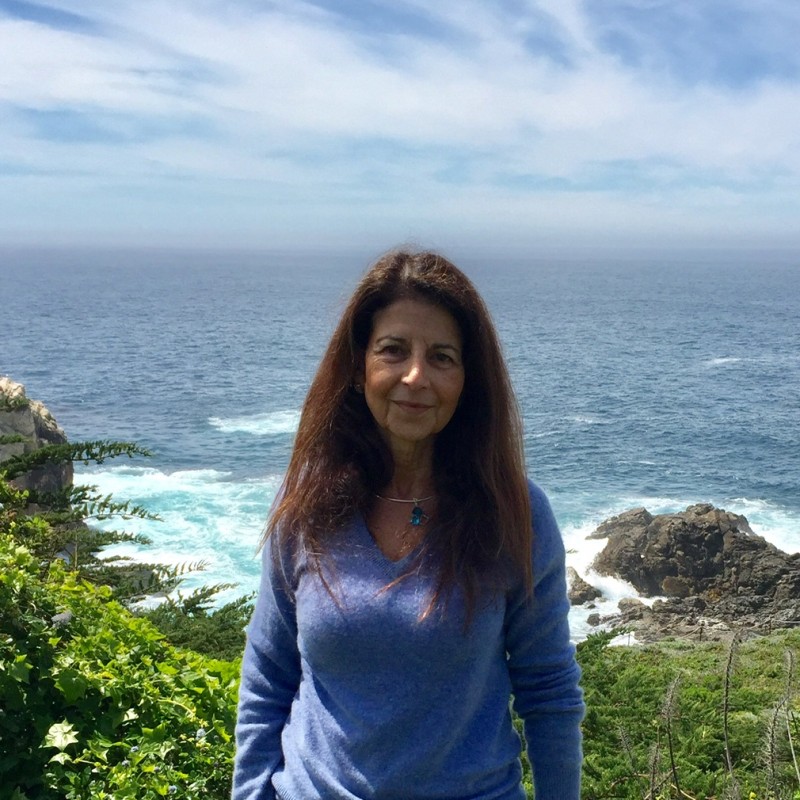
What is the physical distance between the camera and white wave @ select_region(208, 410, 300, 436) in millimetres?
38875

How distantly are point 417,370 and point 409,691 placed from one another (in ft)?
2.49

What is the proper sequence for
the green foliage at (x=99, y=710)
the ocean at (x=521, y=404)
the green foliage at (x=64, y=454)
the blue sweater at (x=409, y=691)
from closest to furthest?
1. the blue sweater at (x=409, y=691)
2. the green foliage at (x=99, y=710)
3. the green foliage at (x=64, y=454)
4. the ocean at (x=521, y=404)

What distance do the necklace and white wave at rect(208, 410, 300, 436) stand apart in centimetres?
3626

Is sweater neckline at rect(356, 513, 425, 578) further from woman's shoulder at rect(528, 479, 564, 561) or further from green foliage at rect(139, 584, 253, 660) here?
green foliage at rect(139, 584, 253, 660)

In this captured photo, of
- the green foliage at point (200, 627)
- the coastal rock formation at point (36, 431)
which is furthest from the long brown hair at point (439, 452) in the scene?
the coastal rock formation at point (36, 431)

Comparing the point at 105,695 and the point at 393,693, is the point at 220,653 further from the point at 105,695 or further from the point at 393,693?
the point at 393,693

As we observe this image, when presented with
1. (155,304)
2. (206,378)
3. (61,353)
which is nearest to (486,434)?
(206,378)

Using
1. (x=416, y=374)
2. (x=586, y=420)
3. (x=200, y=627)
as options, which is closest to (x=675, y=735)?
(x=200, y=627)

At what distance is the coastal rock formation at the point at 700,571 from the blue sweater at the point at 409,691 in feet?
62.4

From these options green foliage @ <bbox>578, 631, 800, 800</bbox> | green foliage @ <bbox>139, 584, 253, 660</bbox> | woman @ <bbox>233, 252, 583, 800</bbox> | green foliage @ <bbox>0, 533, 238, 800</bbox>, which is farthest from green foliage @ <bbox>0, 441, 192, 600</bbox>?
woman @ <bbox>233, 252, 583, 800</bbox>

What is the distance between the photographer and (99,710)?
3102 millimetres

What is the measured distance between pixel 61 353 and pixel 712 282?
127430 millimetres

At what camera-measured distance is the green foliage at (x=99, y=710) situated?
9.37 feet

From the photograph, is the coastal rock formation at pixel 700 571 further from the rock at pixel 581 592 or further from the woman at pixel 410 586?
the woman at pixel 410 586
